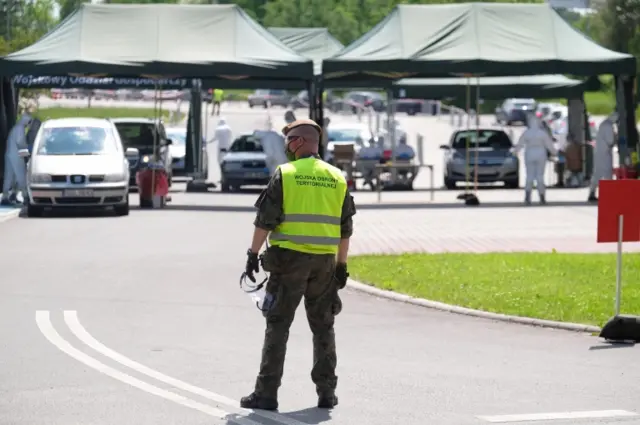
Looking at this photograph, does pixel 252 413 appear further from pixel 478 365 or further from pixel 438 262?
pixel 438 262

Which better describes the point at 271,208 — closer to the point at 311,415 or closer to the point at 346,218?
the point at 346,218

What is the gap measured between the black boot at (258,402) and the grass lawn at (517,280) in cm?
505

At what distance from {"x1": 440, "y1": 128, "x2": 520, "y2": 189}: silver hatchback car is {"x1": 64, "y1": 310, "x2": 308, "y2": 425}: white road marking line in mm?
26588

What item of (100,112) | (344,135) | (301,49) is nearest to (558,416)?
(301,49)

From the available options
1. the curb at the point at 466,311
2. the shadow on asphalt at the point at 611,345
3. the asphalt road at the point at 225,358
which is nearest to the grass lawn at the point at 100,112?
the asphalt road at the point at 225,358

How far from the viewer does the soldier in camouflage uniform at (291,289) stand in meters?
9.55

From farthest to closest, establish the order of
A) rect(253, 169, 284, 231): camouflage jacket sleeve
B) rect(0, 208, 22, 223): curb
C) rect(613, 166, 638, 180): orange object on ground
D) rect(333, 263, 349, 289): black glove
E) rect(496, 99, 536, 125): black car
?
1. rect(496, 99, 536, 125): black car
2. rect(613, 166, 638, 180): orange object on ground
3. rect(0, 208, 22, 223): curb
4. rect(333, 263, 349, 289): black glove
5. rect(253, 169, 284, 231): camouflage jacket sleeve

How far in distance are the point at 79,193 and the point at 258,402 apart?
18657 mm

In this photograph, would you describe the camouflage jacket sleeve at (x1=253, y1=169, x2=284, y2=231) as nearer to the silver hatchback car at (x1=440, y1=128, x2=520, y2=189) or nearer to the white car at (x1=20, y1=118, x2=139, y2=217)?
A: the white car at (x1=20, y1=118, x2=139, y2=217)

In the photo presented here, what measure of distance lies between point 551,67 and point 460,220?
6280mm

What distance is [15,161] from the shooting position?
101ft

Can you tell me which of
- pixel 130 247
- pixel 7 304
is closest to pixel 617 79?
pixel 130 247

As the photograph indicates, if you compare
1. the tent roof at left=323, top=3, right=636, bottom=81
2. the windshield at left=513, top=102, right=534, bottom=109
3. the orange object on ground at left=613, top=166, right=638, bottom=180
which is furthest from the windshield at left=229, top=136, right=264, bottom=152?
the windshield at left=513, top=102, right=534, bottom=109

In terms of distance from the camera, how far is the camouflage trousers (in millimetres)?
9555
